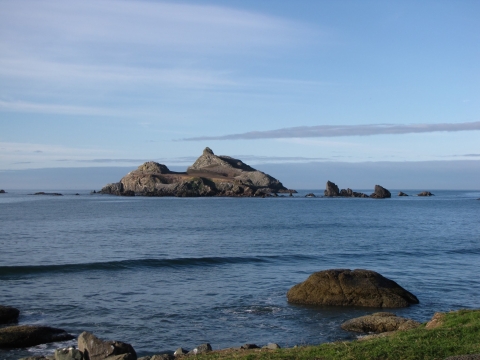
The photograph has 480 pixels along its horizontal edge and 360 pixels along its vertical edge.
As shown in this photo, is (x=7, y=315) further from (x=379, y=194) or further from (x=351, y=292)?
(x=379, y=194)

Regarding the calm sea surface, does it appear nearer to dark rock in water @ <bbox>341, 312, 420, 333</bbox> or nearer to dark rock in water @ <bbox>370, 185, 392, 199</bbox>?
dark rock in water @ <bbox>341, 312, 420, 333</bbox>

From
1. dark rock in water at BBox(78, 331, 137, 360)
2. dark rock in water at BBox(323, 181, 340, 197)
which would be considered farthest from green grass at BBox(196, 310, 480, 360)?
dark rock in water at BBox(323, 181, 340, 197)

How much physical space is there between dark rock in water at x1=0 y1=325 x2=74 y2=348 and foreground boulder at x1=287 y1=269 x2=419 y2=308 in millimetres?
10533

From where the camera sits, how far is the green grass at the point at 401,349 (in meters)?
11.8

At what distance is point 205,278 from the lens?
98.8 ft

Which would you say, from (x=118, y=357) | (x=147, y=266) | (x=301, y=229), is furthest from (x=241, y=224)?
(x=118, y=357)

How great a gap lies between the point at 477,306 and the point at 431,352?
12497 millimetres

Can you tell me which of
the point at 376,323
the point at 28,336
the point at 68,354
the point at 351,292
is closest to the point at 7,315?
the point at 28,336

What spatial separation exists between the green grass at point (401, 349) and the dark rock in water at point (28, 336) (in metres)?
6.85

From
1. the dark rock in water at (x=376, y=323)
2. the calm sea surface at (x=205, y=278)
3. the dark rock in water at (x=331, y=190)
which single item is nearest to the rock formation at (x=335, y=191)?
the dark rock in water at (x=331, y=190)

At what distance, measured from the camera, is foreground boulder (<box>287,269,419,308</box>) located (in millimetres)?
23109

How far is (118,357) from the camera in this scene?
12.9 meters

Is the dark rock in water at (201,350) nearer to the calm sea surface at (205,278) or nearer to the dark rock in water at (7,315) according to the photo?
the calm sea surface at (205,278)

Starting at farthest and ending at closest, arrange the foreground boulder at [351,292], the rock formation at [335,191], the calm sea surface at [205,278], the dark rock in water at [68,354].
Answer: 1. the rock formation at [335,191]
2. the foreground boulder at [351,292]
3. the calm sea surface at [205,278]
4. the dark rock in water at [68,354]
